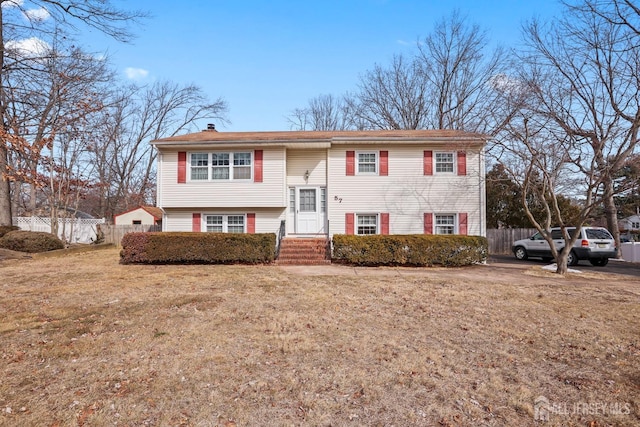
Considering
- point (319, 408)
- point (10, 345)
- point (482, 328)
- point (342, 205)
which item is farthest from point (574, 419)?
point (342, 205)

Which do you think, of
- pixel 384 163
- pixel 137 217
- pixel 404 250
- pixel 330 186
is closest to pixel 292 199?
pixel 330 186

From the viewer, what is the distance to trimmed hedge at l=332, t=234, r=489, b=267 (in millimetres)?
11626

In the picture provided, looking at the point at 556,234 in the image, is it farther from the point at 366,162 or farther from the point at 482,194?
the point at 366,162

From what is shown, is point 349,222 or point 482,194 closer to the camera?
point 482,194

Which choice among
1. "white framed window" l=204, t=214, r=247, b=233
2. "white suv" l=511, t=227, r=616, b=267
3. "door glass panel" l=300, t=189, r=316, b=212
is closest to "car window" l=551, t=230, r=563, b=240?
"white suv" l=511, t=227, r=616, b=267

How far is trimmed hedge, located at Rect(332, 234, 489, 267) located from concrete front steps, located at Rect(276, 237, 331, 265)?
1044 millimetres

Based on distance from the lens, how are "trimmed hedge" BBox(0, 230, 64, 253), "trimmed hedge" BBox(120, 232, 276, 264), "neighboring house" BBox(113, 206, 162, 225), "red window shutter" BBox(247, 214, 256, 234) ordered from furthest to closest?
"neighboring house" BBox(113, 206, 162, 225) < "red window shutter" BBox(247, 214, 256, 234) < "trimmed hedge" BBox(0, 230, 64, 253) < "trimmed hedge" BBox(120, 232, 276, 264)

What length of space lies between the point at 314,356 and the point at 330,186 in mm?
11373

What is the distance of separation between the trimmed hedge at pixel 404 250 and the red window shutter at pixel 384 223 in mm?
3168

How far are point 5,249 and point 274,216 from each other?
10.2 meters

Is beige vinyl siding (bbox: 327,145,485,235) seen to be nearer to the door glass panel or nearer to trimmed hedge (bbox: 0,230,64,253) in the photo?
the door glass panel

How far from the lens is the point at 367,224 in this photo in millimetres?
15195

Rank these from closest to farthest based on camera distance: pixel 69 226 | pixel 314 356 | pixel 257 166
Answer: pixel 314 356 < pixel 257 166 < pixel 69 226

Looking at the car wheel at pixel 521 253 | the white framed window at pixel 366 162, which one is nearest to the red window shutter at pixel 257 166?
the white framed window at pixel 366 162
